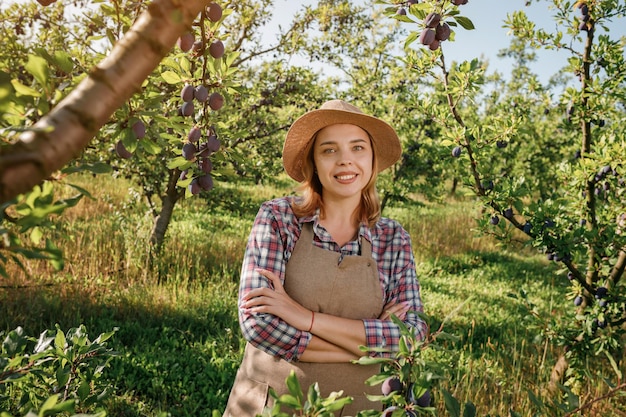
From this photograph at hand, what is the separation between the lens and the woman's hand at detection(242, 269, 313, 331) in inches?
62.8

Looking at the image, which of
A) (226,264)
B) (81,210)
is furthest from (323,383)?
(81,210)

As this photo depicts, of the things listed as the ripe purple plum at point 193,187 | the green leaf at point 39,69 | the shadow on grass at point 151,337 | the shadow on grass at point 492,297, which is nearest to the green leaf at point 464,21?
the ripe purple plum at point 193,187

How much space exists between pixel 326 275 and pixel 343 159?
45cm

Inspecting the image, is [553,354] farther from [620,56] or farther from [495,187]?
[620,56]

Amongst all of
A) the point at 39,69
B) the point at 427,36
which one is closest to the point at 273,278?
the point at 427,36

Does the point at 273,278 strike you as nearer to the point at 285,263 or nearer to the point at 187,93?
the point at 285,263

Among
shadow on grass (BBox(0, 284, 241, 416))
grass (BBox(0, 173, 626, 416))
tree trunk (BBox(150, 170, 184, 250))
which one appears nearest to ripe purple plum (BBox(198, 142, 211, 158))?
grass (BBox(0, 173, 626, 416))

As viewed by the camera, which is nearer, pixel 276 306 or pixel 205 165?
pixel 205 165

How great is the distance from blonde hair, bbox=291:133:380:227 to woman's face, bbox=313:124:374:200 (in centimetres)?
5

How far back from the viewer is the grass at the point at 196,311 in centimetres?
328

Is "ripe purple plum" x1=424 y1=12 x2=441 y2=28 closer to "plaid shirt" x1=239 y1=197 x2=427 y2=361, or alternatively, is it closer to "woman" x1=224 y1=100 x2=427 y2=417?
"woman" x1=224 y1=100 x2=427 y2=417

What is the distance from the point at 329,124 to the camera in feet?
6.26

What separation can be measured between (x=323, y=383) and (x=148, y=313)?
3095 millimetres

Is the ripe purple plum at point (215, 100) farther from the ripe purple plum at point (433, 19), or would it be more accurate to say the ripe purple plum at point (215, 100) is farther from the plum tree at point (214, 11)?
the ripe purple plum at point (433, 19)
